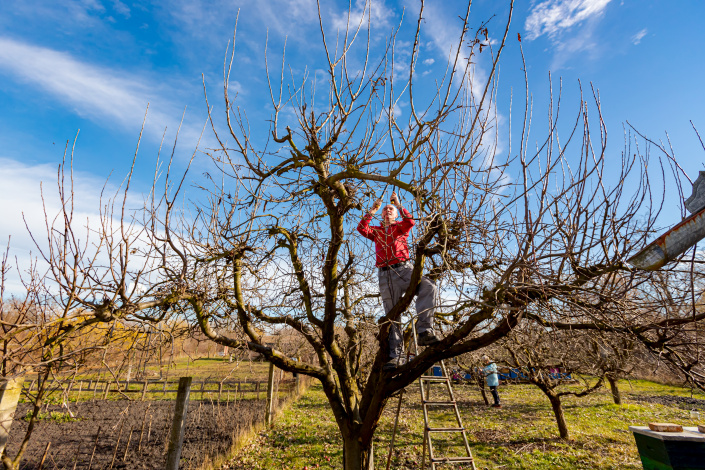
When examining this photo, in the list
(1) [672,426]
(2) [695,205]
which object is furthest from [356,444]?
(2) [695,205]

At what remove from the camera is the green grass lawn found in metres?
7.28

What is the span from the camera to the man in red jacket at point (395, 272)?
3.65 meters

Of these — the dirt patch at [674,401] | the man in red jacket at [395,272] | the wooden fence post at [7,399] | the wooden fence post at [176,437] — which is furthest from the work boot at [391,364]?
the dirt patch at [674,401]

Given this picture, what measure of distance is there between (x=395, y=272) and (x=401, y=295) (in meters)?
0.42

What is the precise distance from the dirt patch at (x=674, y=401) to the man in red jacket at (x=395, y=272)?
1538 centimetres

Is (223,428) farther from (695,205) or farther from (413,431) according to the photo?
(695,205)

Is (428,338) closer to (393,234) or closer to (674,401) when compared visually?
(393,234)

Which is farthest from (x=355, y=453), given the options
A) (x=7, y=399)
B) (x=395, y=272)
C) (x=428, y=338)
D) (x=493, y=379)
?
(x=493, y=379)

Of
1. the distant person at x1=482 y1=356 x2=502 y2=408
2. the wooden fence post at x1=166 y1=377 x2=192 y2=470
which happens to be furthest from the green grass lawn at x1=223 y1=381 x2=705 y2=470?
the wooden fence post at x1=166 y1=377 x2=192 y2=470

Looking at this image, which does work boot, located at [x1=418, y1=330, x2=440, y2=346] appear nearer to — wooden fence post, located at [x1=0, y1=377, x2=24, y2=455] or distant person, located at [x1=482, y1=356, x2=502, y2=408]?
wooden fence post, located at [x1=0, y1=377, x2=24, y2=455]

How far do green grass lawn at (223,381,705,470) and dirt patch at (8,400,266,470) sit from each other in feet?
3.20

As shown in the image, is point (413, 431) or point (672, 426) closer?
point (672, 426)

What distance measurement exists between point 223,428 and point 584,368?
31.7 feet

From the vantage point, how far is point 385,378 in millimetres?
3982
